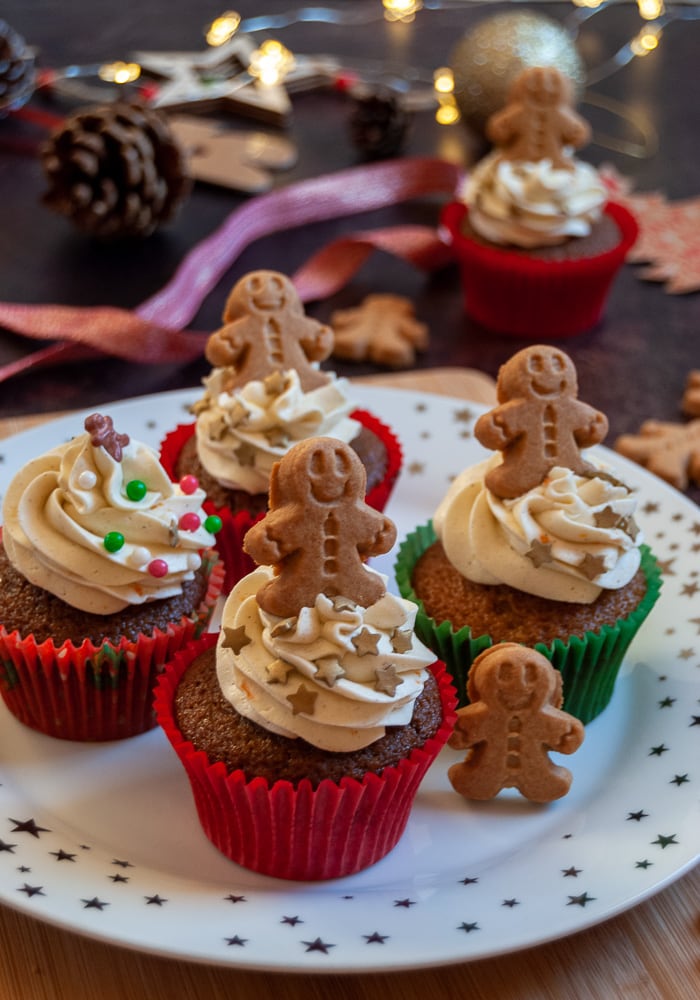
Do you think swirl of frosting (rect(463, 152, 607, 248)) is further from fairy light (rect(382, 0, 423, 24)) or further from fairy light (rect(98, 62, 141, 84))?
fairy light (rect(382, 0, 423, 24))

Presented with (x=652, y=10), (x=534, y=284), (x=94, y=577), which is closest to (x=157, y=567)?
(x=94, y=577)

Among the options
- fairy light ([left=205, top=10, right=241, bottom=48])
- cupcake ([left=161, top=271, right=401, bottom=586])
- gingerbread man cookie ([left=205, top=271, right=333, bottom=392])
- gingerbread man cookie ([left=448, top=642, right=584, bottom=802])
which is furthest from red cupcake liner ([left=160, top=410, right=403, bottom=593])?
fairy light ([left=205, top=10, right=241, bottom=48])

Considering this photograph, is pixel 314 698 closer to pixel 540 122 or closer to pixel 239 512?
pixel 239 512

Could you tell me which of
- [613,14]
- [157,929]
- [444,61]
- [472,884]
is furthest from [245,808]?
[613,14]

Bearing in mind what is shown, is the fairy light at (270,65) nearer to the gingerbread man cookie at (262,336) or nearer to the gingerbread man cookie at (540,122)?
the gingerbread man cookie at (540,122)

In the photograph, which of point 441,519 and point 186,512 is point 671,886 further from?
point 186,512

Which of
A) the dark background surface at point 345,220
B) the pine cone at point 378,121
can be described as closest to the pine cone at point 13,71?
the dark background surface at point 345,220
